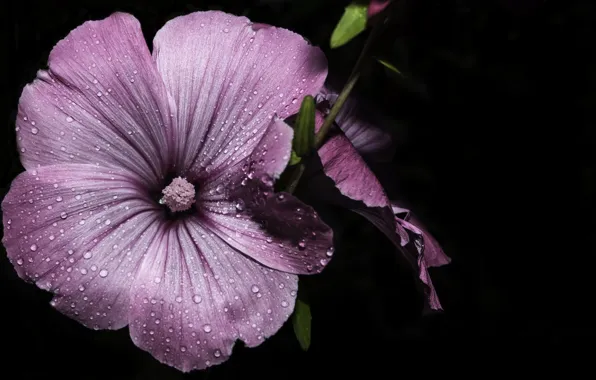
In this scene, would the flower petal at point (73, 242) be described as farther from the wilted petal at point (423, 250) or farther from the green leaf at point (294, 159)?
the wilted petal at point (423, 250)

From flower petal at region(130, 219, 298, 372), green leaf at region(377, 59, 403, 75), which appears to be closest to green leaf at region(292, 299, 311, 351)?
flower petal at region(130, 219, 298, 372)

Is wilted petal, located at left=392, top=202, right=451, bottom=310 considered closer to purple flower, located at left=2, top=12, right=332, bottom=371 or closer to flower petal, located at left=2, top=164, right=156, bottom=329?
purple flower, located at left=2, top=12, right=332, bottom=371

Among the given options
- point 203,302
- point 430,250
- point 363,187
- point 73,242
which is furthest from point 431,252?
point 73,242

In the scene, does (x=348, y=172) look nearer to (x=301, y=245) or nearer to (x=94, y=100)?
(x=301, y=245)

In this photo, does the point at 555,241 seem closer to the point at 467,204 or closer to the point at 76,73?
the point at 467,204

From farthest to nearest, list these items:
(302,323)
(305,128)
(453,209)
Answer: (453,209), (302,323), (305,128)

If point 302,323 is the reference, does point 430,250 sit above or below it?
above
